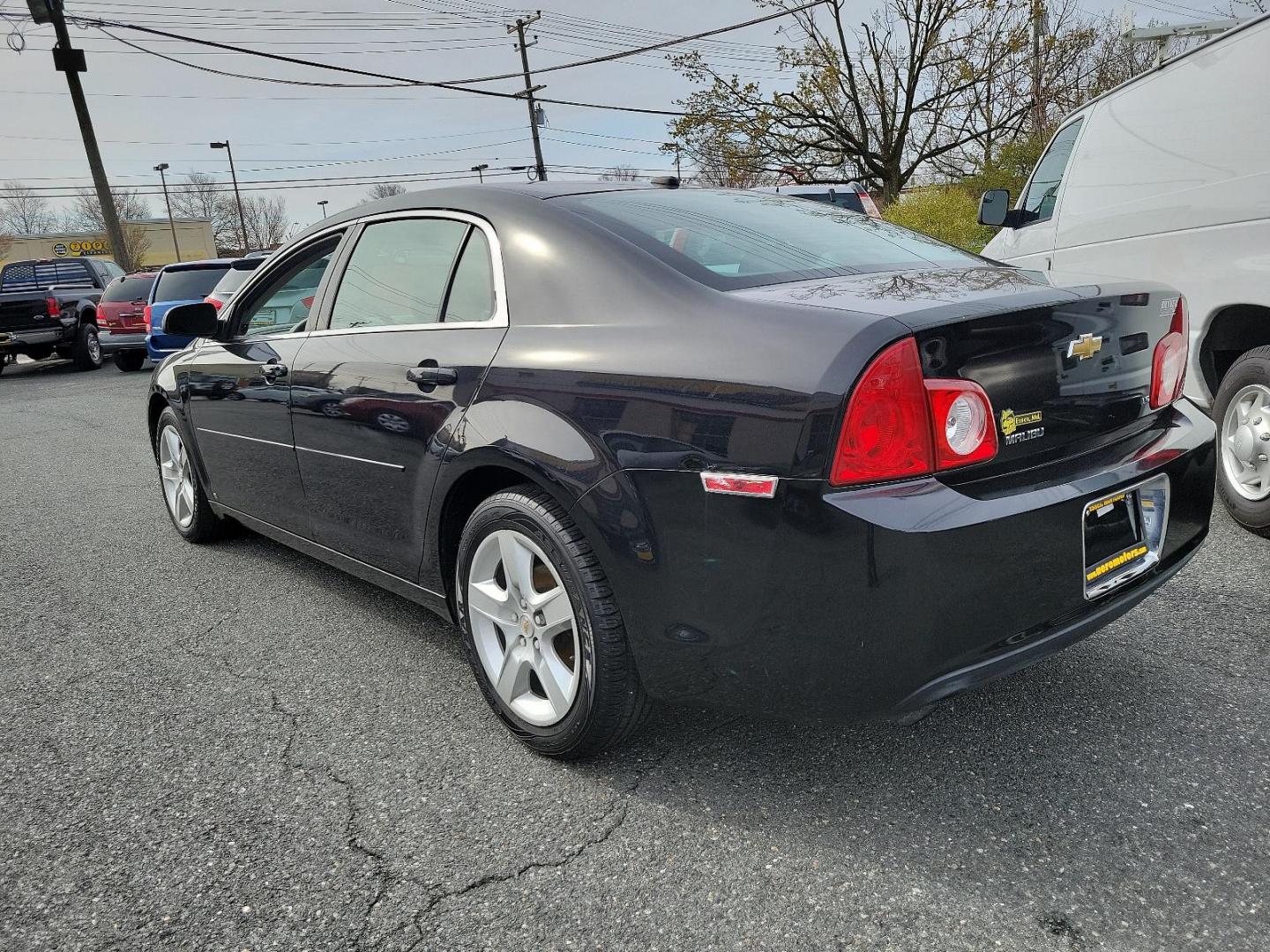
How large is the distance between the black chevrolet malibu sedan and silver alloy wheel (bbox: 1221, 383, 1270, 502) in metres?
1.50

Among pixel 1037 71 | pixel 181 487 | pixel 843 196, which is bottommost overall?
pixel 181 487

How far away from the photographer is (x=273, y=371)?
3.44 metres

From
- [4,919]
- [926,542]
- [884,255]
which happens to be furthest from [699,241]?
[4,919]

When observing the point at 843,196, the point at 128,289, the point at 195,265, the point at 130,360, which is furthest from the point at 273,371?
the point at 130,360

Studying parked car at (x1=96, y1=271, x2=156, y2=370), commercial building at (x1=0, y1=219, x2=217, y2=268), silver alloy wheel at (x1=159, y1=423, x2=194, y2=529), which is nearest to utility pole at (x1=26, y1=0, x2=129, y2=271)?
parked car at (x1=96, y1=271, x2=156, y2=370)

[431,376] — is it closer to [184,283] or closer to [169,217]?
[184,283]

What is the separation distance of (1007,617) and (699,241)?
125 centimetres

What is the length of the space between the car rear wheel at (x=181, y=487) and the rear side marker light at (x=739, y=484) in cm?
326

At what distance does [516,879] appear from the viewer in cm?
205

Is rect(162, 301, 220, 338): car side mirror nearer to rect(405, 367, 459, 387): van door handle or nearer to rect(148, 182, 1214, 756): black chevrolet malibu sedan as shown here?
rect(148, 182, 1214, 756): black chevrolet malibu sedan

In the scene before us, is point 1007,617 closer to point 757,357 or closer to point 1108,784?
point 1108,784

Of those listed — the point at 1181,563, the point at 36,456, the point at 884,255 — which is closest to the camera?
the point at 1181,563

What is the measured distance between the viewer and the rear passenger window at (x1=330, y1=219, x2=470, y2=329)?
2.87 m

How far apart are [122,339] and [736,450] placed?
1607 cm
